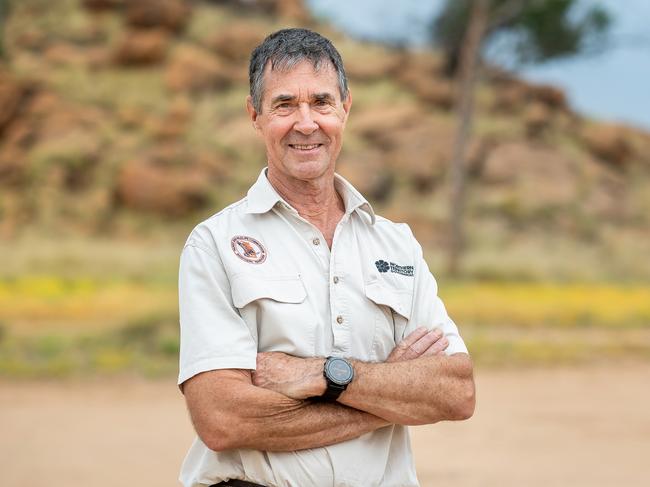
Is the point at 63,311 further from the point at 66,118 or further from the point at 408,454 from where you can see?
the point at 66,118

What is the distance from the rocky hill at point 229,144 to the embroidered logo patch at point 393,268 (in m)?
17.0

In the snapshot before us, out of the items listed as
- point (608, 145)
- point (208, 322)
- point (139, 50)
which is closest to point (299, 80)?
point (208, 322)

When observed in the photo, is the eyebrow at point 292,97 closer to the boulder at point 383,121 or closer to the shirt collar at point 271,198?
the shirt collar at point 271,198

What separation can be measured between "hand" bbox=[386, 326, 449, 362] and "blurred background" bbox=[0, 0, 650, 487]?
4549mm

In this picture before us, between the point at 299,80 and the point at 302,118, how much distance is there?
0.32ft

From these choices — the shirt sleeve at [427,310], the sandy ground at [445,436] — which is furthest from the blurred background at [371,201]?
the shirt sleeve at [427,310]

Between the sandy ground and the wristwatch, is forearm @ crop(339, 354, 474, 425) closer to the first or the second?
the wristwatch

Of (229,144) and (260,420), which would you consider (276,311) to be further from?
(229,144)

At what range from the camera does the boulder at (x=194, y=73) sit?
1169 inches

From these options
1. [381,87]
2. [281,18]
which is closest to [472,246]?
[381,87]

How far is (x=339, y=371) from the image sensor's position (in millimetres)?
2293

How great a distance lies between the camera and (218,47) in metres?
31.6

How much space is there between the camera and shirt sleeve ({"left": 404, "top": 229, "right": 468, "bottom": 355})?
257cm

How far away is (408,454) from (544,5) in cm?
2588
